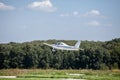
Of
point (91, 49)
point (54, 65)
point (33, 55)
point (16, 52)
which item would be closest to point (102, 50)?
point (91, 49)

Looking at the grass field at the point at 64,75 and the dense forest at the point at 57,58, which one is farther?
the dense forest at the point at 57,58

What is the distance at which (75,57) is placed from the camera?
55844mm

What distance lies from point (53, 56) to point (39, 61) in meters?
2.90

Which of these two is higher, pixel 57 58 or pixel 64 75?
pixel 57 58

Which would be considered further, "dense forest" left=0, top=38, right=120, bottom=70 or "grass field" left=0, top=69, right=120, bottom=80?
"dense forest" left=0, top=38, right=120, bottom=70

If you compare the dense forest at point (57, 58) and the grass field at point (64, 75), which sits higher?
the dense forest at point (57, 58)

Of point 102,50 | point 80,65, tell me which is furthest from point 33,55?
point 102,50

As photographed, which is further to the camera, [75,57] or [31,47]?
[31,47]

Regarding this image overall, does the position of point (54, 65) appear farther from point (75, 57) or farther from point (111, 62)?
point (111, 62)

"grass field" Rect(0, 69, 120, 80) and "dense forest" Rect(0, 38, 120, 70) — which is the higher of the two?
"dense forest" Rect(0, 38, 120, 70)

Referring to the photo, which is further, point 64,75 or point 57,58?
point 57,58

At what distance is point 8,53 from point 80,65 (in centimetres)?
1445

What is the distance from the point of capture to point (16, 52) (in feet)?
192

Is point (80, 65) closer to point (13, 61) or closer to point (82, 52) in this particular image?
point (82, 52)
